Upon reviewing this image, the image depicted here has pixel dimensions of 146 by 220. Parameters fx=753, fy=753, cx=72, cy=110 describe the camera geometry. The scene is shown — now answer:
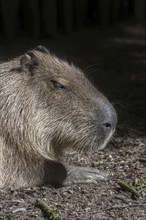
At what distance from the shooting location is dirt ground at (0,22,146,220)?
5.56 m

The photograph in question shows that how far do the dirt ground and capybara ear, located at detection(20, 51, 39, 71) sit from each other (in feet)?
3.21

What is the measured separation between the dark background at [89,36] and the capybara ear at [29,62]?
3146 millimetres

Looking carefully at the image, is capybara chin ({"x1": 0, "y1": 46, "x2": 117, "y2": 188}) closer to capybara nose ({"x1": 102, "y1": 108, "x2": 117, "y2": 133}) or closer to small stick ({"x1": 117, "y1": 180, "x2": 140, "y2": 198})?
capybara nose ({"x1": 102, "y1": 108, "x2": 117, "y2": 133})

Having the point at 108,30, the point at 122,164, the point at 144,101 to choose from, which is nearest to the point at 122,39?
the point at 108,30

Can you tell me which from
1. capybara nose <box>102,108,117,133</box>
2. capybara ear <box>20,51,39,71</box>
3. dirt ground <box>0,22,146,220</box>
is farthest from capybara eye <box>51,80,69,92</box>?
dirt ground <box>0,22,146,220</box>

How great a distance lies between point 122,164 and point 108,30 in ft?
19.9

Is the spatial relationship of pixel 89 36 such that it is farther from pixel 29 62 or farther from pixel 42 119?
pixel 42 119

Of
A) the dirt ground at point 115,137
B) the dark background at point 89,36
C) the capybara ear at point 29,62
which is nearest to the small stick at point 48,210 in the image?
the dirt ground at point 115,137

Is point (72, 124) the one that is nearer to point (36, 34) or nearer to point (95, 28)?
point (36, 34)

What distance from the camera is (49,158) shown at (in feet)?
20.0

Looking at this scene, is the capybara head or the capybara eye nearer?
the capybara head

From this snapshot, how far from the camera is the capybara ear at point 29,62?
604cm

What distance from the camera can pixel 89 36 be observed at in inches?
474

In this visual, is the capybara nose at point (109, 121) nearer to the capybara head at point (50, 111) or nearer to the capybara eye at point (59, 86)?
the capybara head at point (50, 111)
